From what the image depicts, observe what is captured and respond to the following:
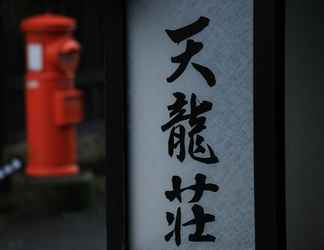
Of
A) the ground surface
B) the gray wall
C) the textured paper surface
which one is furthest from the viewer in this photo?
the ground surface

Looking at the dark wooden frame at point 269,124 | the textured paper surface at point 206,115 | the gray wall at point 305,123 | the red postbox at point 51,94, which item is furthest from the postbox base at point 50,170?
the dark wooden frame at point 269,124

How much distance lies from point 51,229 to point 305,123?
2812mm

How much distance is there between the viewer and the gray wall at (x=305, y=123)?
467 centimetres

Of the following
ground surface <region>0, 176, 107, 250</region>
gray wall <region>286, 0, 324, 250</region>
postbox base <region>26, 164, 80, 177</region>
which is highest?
gray wall <region>286, 0, 324, 250</region>

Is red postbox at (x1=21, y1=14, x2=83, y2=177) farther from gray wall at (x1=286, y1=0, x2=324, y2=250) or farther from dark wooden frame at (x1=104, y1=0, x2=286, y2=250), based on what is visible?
dark wooden frame at (x1=104, y1=0, x2=286, y2=250)

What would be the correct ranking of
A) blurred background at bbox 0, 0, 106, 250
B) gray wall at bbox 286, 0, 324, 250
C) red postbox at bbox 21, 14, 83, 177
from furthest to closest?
red postbox at bbox 21, 14, 83, 177
blurred background at bbox 0, 0, 106, 250
gray wall at bbox 286, 0, 324, 250

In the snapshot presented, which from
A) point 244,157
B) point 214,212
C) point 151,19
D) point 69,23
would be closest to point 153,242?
point 214,212

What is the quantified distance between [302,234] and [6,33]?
7134mm

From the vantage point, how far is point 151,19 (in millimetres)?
3773

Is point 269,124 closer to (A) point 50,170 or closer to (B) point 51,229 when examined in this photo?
(B) point 51,229

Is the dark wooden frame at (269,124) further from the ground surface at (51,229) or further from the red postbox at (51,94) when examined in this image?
the red postbox at (51,94)

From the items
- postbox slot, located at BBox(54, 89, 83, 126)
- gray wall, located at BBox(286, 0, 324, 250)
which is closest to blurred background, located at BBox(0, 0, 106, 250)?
postbox slot, located at BBox(54, 89, 83, 126)

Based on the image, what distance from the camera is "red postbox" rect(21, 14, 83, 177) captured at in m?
7.20

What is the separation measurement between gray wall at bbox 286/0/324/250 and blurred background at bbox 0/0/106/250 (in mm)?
1378
